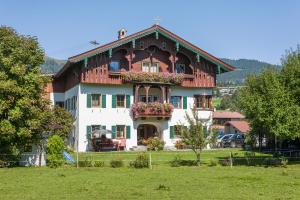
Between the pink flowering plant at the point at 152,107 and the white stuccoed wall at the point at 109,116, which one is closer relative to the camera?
the white stuccoed wall at the point at 109,116

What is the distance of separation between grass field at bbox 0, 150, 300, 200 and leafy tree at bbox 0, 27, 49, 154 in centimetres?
255

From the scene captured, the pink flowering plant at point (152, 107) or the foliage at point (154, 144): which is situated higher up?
the pink flowering plant at point (152, 107)

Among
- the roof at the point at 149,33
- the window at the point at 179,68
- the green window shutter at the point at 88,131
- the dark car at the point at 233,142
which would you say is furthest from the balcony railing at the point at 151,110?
the dark car at the point at 233,142

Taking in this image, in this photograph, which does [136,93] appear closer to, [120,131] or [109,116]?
[109,116]

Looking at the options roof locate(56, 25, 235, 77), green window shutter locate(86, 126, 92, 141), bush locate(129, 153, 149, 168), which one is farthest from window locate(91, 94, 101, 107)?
bush locate(129, 153, 149, 168)

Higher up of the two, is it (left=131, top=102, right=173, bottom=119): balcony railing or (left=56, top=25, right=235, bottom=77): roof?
(left=56, top=25, right=235, bottom=77): roof

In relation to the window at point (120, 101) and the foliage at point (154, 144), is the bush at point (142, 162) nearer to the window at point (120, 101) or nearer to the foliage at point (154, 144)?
the foliage at point (154, 144)

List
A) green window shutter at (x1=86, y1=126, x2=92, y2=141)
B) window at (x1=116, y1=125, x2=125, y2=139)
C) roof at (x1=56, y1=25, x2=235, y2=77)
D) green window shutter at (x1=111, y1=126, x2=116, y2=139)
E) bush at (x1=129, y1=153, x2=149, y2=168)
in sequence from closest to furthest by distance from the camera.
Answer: bush at (x1=129, y1=153, x2=149, y2=168), roof at (x1=56, y1=25, x2=235, y2=77), green window shutter at (x1=86, y1=126, x2=92, y2=141), green window shutter at (x1=111, y1=126, x2=116, y2=139), window at (x1=116, y1=125, x2=125, y2=139)

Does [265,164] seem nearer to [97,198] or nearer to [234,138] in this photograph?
[97,198]

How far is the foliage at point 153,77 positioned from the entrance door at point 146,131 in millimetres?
5087

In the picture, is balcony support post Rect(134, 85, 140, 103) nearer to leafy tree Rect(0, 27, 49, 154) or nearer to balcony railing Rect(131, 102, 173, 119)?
balcony railing Rect(131, 102, 173, 119)

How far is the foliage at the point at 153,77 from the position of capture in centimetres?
4047

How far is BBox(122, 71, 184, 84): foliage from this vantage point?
40469 mm

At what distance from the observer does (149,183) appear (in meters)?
17.7
